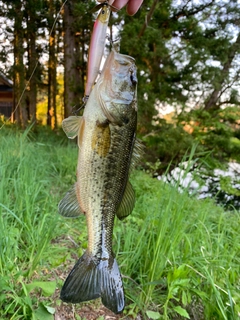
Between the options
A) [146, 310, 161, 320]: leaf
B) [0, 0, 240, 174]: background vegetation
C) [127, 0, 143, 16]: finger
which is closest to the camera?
[127, 0, 143, 16]: finger

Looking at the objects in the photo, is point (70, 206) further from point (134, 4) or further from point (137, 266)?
point (137, 266)

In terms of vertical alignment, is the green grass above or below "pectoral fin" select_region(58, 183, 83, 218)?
below

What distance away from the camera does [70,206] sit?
1.26 metres

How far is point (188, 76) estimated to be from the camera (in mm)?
6676

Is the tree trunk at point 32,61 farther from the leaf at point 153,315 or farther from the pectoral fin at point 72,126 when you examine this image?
the pectoral fin at point 72,126

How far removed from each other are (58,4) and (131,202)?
24.4ft

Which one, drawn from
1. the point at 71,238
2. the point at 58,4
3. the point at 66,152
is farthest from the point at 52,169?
the point at 58,4

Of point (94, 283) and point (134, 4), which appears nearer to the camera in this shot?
point (94, 283)

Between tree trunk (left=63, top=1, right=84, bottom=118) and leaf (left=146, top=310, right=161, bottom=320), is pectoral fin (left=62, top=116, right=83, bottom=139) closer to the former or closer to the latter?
leaf (left=146, top=310, right=161, bottom=320)

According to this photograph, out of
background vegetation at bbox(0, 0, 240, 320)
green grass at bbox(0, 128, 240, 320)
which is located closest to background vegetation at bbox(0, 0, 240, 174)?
background vegetation at bbox(0, 0, 240, 320)

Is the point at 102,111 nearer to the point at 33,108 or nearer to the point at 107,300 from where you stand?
the point at 107,300

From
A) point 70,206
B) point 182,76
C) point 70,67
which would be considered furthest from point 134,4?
point 70,67

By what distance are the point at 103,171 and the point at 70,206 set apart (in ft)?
0.65

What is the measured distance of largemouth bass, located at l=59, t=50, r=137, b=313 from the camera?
3.93ft
